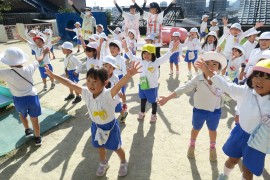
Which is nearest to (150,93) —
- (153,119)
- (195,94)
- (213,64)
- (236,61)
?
(153,119)

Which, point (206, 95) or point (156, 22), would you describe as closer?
point (206, 95)

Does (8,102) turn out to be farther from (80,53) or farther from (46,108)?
(80,53)

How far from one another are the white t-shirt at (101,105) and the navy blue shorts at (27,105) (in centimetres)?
133

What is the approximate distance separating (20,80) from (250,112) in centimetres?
A: 317

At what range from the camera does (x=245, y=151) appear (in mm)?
2309

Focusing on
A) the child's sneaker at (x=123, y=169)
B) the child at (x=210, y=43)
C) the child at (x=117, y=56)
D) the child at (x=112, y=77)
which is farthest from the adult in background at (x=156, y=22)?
the child's sneaker at (x=123, y=169)

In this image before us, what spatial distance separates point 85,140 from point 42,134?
34.4 inches

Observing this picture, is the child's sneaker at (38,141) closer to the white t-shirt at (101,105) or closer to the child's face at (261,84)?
the white t-shirt at (101,105)

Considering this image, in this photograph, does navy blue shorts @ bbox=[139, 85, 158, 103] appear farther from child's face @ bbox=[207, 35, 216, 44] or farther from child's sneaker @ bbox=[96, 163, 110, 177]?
child's face @ bbox=[207, 35, 216, 44]

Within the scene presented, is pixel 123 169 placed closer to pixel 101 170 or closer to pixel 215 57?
pixel 101 170

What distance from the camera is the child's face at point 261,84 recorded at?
1.99m

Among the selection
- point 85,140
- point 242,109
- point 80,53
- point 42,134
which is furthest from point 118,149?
point 80,53

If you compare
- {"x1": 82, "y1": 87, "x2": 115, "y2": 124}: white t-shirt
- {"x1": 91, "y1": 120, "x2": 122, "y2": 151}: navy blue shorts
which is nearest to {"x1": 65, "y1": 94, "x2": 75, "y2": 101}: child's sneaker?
{"x1": 91, "y1": 120, "x2": 122, "y2": 151}: navy blue shorts

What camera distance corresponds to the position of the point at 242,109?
2289mm
